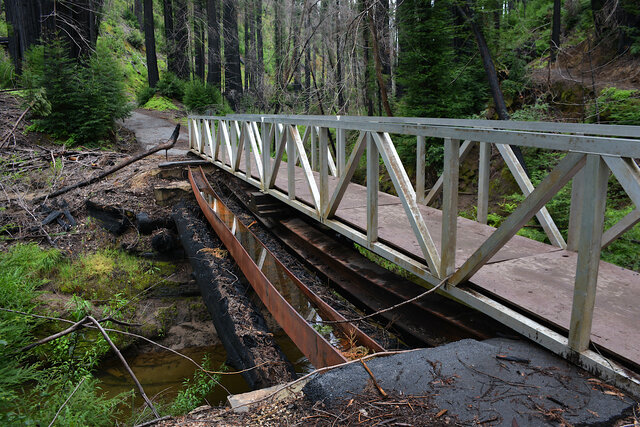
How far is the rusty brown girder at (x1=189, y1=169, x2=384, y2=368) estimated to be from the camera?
3.26 metres

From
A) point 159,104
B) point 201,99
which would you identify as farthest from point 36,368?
point 159,104

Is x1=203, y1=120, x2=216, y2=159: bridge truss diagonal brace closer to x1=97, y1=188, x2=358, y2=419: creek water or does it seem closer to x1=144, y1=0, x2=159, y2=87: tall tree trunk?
x1=97, y1=188, x2=358, y2=419: creek water

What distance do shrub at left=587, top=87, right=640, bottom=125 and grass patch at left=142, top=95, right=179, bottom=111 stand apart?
18317 mm

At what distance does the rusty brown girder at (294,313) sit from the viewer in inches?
128

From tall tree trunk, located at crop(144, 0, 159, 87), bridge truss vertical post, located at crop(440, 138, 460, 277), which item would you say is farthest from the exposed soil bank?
tall tree trunk, located at crop(144, 0, 159, 87)

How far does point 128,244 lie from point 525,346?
7.73 metres

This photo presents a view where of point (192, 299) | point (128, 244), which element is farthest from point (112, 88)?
point (192, 299)

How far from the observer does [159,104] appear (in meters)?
22.1

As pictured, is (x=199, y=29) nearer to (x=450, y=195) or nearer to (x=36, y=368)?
(x=36, y=368)

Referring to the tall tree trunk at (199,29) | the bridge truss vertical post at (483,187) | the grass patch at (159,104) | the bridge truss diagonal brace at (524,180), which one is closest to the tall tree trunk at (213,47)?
the tall tree trunk at (199,29)

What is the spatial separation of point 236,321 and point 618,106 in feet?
26.4

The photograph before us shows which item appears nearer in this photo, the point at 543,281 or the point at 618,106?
the point at 543,281

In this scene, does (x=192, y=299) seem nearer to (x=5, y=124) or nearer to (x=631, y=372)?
(x=631, y=372)

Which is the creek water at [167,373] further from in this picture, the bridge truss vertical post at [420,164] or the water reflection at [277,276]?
the bridge truss vertical post at [420,164]
